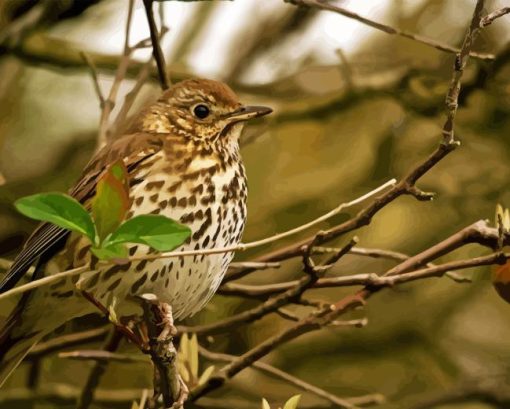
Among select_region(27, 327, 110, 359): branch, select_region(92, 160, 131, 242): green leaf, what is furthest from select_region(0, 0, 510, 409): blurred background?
select_region(92, 160, 131, 242): green leaf

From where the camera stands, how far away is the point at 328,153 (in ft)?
3.56

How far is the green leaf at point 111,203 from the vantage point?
1.43 ft

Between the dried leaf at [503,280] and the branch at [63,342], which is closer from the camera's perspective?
the dried leaf at [503,280]

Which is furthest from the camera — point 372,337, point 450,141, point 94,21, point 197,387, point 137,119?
point 372,337

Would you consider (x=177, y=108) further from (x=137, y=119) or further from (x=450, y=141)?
(x=450, y=141)

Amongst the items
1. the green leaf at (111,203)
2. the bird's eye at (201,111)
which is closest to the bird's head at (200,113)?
the bird's eye at (201,111)

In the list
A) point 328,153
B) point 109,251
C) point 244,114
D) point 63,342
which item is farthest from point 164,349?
point 328,153

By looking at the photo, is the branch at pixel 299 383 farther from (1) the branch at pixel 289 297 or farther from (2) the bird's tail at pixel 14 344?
(2) the bird's tail at pixel 14 344

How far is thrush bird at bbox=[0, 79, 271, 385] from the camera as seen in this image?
2.07 ft

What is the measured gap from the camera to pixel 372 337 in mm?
1062

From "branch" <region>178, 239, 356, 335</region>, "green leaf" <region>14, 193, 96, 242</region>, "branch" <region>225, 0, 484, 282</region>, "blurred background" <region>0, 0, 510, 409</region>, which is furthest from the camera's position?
Result: "blurred background" <region>0, 0, 510, 409</region>

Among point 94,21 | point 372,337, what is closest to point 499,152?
point 372,337

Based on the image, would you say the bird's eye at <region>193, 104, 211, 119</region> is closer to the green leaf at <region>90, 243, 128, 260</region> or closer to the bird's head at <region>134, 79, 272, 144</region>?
the bird's head at <region>134, 79, 272, 144</region>

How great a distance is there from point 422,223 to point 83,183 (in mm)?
496
